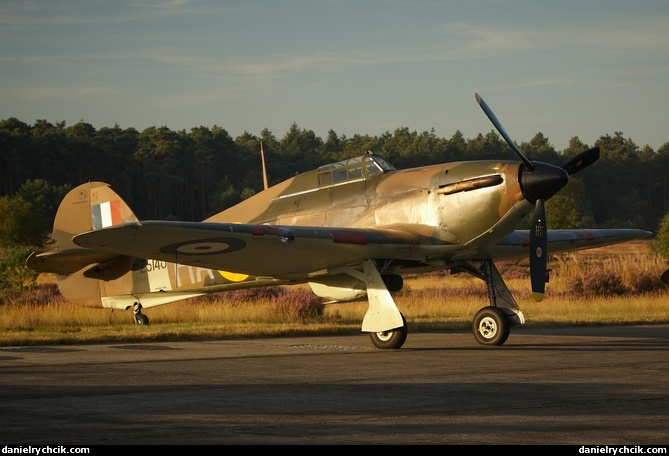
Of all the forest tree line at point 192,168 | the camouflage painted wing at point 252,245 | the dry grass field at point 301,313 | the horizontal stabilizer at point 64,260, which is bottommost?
the dry grass field at point 301,313

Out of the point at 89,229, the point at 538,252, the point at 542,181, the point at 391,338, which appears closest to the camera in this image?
the point at 542,181

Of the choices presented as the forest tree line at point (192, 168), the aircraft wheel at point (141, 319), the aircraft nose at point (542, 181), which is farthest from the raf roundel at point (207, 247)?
the forest tree line at point (192, 168)

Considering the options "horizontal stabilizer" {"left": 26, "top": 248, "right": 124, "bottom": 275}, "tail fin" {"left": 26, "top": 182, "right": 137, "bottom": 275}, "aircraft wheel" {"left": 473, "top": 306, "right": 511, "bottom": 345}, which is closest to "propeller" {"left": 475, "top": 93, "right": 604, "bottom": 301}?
"aircraft wheel" {"left": 473, "top": 306, "right": 511, "bottom": 345}

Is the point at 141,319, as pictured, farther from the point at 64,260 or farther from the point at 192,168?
the point at 192,168

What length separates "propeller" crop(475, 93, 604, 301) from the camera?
14078 mm

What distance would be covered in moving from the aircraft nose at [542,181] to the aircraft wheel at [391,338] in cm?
280

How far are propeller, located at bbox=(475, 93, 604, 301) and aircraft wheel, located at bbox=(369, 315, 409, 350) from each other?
2210 millimetres

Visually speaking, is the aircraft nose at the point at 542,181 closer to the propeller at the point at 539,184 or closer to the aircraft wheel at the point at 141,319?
the propeller at the point at 539,184

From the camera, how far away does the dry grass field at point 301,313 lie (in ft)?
59.9

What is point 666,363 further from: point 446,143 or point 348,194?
point 446,143

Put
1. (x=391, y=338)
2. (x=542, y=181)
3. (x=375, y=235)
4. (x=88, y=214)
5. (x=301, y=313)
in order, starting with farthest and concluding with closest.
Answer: (x=301, y=313)
(x=88, y=214)
(x=391, y=338)
(x=375, y=235)
(x=542, y=181)

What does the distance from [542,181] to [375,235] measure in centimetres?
268

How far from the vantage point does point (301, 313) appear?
73.7 feet

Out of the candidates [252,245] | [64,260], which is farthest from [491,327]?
[64,260]
